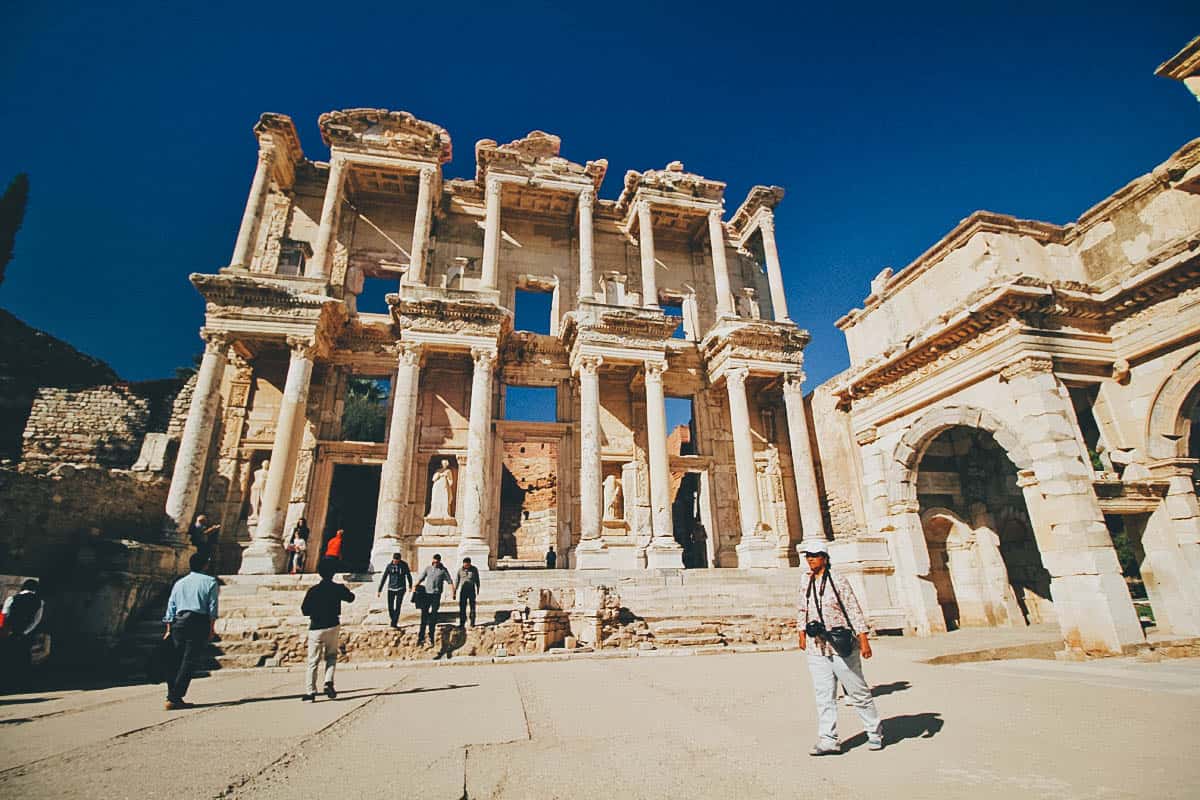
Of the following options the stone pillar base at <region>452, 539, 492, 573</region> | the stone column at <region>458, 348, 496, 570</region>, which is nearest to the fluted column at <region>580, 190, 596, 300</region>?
the stone column at <region>458, 348, 496, 570</region>

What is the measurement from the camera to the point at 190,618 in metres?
5.69

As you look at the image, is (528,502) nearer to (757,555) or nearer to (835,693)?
(757,555)

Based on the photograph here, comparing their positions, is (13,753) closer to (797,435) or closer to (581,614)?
(581,614)

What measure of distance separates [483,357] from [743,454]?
27.6ft

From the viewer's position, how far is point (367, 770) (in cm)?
325

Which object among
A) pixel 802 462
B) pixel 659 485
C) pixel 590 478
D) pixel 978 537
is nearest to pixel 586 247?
pixel 590 478

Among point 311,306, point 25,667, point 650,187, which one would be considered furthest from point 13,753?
point 650,187

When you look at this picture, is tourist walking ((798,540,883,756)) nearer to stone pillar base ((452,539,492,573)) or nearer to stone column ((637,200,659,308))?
stone pillar base ((452,539,492,573))

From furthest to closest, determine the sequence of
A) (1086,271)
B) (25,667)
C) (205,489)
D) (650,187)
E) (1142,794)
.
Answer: (650,187) < (205,489) < (1086,271) < (25,667) < (1142,794)

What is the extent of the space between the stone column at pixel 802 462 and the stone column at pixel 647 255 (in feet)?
17.2

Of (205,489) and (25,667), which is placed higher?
(205,489)

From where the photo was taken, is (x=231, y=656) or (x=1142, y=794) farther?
(x=231, y=656)

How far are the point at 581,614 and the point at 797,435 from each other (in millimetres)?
9794

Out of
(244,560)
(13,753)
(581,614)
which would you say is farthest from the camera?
(244,560)
